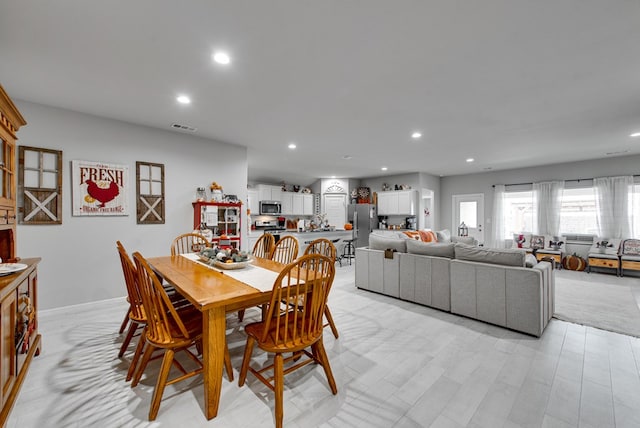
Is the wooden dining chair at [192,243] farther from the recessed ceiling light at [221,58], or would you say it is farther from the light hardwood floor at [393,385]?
the recessed ceiling light at [221,58]

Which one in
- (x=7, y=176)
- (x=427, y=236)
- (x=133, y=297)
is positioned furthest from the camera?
(x=427, y=236)

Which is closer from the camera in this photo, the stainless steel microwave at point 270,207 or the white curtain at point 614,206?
the white curtain at point 614,206

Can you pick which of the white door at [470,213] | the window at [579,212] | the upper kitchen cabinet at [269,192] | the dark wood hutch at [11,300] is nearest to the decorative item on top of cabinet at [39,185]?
the dark wood hutch at [11,300]

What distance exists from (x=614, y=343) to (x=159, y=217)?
18.2 feet

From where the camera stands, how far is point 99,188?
3.63 meters

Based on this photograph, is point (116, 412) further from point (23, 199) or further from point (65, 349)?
point (23, 199)

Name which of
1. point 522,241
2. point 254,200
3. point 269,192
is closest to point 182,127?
point 254,200

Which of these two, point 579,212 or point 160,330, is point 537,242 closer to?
point 579,212

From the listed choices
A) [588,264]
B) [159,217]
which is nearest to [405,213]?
[588,264]

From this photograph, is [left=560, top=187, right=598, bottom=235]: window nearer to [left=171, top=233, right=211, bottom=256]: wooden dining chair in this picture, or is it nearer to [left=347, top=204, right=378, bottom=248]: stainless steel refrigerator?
[left=347, top=204, right=378, bottom=248]: stainless steel refrigerator

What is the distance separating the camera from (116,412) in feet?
5.66

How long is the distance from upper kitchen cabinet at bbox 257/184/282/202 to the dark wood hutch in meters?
5.80

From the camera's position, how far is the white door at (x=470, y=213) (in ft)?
26.3

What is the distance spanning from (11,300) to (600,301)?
6377 millimetres
